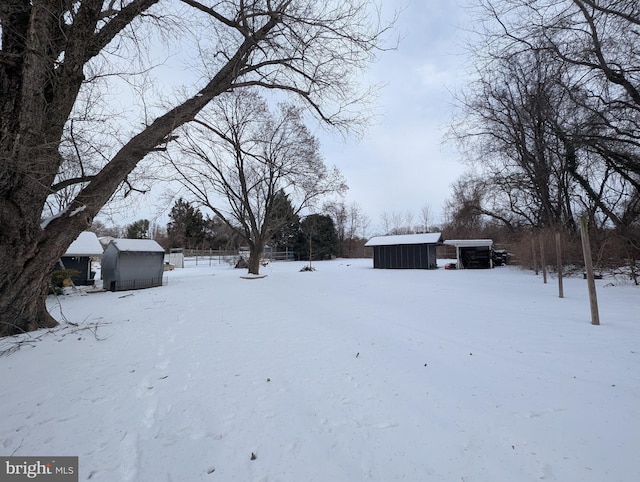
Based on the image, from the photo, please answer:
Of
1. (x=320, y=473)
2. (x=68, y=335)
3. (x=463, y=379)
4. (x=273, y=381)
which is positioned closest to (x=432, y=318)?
(x=463, y=379)

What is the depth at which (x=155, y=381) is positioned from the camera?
313 centimetres

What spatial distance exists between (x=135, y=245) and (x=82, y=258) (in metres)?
6.11

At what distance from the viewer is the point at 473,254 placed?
23438mm

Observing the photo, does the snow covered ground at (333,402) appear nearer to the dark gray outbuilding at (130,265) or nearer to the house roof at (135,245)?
the dark gray outbuilding at (130,265)

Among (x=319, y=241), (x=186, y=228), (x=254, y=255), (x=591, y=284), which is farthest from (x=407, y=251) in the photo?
(x=186, y=228)

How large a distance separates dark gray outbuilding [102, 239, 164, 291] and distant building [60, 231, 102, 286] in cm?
354

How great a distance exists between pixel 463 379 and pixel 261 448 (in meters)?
2.23

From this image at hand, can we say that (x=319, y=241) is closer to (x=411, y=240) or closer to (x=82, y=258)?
(x=411, y=240)

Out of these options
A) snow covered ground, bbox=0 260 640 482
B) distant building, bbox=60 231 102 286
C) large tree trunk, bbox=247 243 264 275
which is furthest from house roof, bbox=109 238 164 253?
snow covered ground, bbox=0 260 640 482

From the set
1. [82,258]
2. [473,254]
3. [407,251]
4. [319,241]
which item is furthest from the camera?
[319,241]

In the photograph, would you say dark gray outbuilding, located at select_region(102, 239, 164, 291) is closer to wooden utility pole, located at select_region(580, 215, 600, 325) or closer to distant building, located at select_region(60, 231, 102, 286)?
distant building, located at select_region(60, 231, 102, 286)

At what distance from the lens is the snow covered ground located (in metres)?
1.87

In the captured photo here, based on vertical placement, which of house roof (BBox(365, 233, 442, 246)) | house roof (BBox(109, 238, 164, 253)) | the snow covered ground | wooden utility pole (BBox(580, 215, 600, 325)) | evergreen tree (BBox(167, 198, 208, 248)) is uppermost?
evergreen tree (BBox(167, 198, 208, 248))

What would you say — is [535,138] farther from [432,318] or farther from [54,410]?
[54,410]
